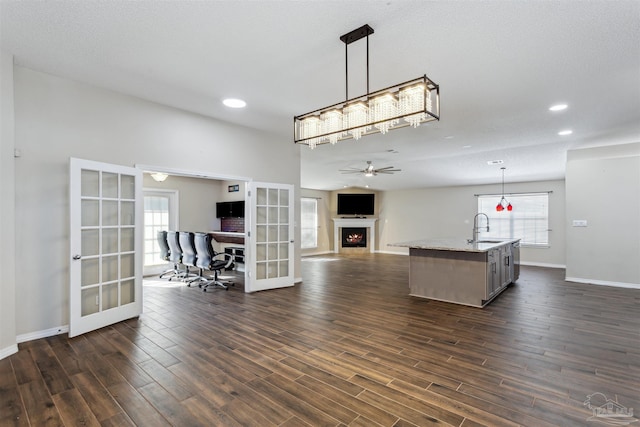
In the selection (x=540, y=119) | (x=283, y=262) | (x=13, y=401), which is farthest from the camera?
(x=283, y=262)

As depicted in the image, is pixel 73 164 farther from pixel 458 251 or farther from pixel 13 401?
pixel 458 251

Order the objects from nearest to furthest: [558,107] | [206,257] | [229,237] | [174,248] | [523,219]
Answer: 1. [558,107]
2. [206,257]
3. [174,248]
4. [229,237]
5. [523,219]

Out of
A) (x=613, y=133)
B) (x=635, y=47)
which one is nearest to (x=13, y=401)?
(x=635, y=47)

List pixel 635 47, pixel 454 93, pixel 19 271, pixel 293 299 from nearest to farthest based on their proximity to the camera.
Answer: pixel 635 47 < pixel 19 271 < pixel 454 93 < pixel 293 299

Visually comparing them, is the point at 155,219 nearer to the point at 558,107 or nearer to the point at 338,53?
the point at 338,53

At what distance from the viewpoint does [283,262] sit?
568 centimetres

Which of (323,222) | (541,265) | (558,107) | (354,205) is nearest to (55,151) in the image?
(558,107)

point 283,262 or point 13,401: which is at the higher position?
point 283,262

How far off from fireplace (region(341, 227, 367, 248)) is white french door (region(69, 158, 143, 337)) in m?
8.57

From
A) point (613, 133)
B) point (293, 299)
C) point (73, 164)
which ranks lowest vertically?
point (293, 299)

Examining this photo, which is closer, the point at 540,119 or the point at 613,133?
the point at 540,119

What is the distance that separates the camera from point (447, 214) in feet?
33.7

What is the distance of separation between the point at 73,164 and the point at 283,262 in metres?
3.40

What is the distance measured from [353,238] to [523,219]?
5.50 metres
